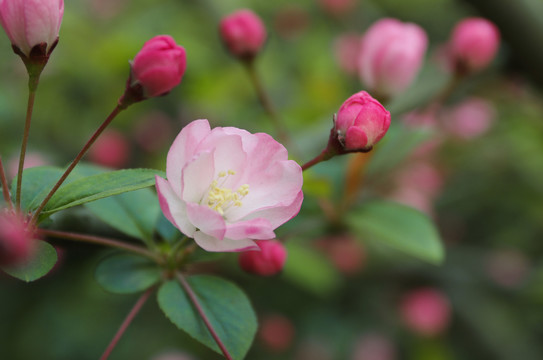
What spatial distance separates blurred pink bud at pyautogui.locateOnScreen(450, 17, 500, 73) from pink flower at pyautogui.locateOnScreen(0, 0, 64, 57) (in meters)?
0.72

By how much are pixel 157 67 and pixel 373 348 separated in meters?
1.81

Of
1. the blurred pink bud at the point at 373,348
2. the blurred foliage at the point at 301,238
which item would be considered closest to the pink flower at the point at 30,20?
the blurred foliage at the point at 301,238

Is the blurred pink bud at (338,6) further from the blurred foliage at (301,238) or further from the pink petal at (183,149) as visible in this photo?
the pink petal at (183,149)

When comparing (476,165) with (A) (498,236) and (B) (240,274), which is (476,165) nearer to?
(A) (498,236)

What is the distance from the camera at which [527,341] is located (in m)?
2.07

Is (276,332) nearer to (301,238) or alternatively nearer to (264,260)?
(301,238)

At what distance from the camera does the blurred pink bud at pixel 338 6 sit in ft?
8.81

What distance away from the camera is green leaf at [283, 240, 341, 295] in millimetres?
1619

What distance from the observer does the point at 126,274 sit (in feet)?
2.21

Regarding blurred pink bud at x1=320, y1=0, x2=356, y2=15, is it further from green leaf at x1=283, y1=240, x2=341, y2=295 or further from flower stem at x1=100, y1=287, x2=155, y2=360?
flower stem at x1=100, y1=287, x2=155, y2=360

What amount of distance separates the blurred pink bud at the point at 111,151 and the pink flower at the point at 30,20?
122 cm

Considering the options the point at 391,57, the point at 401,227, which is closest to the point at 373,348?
the point at 401,227

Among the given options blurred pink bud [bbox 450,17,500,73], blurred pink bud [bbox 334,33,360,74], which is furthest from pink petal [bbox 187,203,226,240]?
blurred pink bud [bbox 334,33,360,74]

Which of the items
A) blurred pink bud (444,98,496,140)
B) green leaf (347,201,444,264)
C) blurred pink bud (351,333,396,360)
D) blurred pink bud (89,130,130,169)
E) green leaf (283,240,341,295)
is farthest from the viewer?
blurred pink bud (444,98,496,140)
